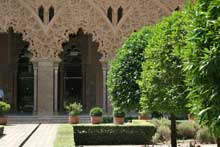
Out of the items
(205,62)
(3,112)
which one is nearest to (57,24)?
(3,112)

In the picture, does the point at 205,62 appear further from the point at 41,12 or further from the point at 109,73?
the point at 41,12

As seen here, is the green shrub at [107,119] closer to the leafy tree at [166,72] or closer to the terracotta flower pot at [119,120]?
the terracotta flower pot at [119,120]

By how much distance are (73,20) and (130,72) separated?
1303 centimetres

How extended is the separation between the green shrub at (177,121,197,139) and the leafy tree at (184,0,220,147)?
13.7 metres

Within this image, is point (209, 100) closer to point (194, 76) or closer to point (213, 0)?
point (194, 76)

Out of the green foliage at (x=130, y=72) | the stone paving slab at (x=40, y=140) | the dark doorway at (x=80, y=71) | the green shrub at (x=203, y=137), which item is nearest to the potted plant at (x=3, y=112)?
the stone paving slab at (x=40, y=140)

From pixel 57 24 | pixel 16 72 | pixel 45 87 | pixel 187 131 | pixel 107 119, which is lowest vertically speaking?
pixel 187 131

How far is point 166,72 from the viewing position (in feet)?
32.9

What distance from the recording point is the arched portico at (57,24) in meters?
25.9

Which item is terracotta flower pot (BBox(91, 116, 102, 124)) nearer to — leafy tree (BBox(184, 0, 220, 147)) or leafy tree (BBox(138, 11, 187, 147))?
leafy tree (BBox(138, 11, 187, 147))

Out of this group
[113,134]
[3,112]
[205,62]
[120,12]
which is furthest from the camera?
[120,12]

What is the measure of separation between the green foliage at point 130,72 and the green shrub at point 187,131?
5.35 metres

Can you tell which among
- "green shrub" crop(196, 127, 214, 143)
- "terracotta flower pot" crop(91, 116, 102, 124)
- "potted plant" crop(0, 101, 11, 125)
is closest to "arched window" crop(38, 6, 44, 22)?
"potted plant" crop(0, 101, 11, 125)

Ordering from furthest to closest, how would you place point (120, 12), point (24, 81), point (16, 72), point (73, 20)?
point (24, 81) → point (16, 72) → point (120, 12) → point (73, 20)
